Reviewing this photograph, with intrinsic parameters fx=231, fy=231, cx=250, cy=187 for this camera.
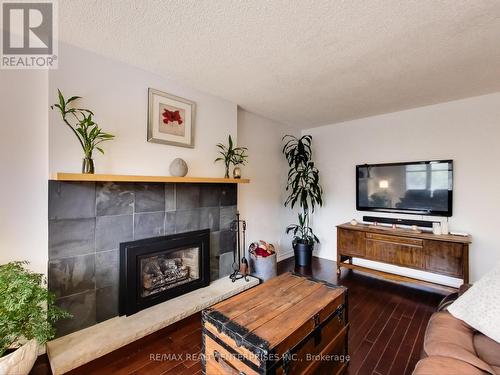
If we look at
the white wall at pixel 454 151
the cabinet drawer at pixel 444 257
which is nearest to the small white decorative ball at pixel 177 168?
the white wall at pixel 454 151

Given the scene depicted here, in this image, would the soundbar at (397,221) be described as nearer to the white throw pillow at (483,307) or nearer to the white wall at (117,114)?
the white throw pillow at (483,307)

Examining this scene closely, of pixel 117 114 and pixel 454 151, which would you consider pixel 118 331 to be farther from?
pixel 454 151

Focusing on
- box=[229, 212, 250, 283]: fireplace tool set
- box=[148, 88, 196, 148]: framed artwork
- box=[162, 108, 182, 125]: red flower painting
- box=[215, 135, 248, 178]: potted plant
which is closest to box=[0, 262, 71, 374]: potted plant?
box=[148, 88, 196, 148]: framed artwork

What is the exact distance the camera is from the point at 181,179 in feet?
7.02

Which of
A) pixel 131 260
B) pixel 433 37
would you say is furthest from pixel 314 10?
pixel 131 260

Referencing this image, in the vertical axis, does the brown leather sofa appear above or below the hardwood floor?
above

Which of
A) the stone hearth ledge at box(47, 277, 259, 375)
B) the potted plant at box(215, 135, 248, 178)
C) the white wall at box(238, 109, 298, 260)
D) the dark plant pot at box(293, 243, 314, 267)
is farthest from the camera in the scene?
the dark plant pot at box(293, 243, 314, 267)

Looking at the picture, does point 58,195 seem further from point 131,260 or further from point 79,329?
point 79,329

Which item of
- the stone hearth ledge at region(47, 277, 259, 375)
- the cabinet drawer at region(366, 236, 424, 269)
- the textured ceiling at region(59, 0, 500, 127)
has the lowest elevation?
the stone hearth ledge at region(47, 277, 259, 375)

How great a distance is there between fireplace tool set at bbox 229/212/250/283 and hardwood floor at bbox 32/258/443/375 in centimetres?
75

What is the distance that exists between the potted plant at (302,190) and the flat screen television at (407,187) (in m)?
0.70

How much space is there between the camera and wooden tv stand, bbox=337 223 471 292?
241 cm

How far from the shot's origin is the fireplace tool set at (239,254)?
279 cm

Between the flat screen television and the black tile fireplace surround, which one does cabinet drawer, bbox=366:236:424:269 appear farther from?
the black tile fireplace surround
